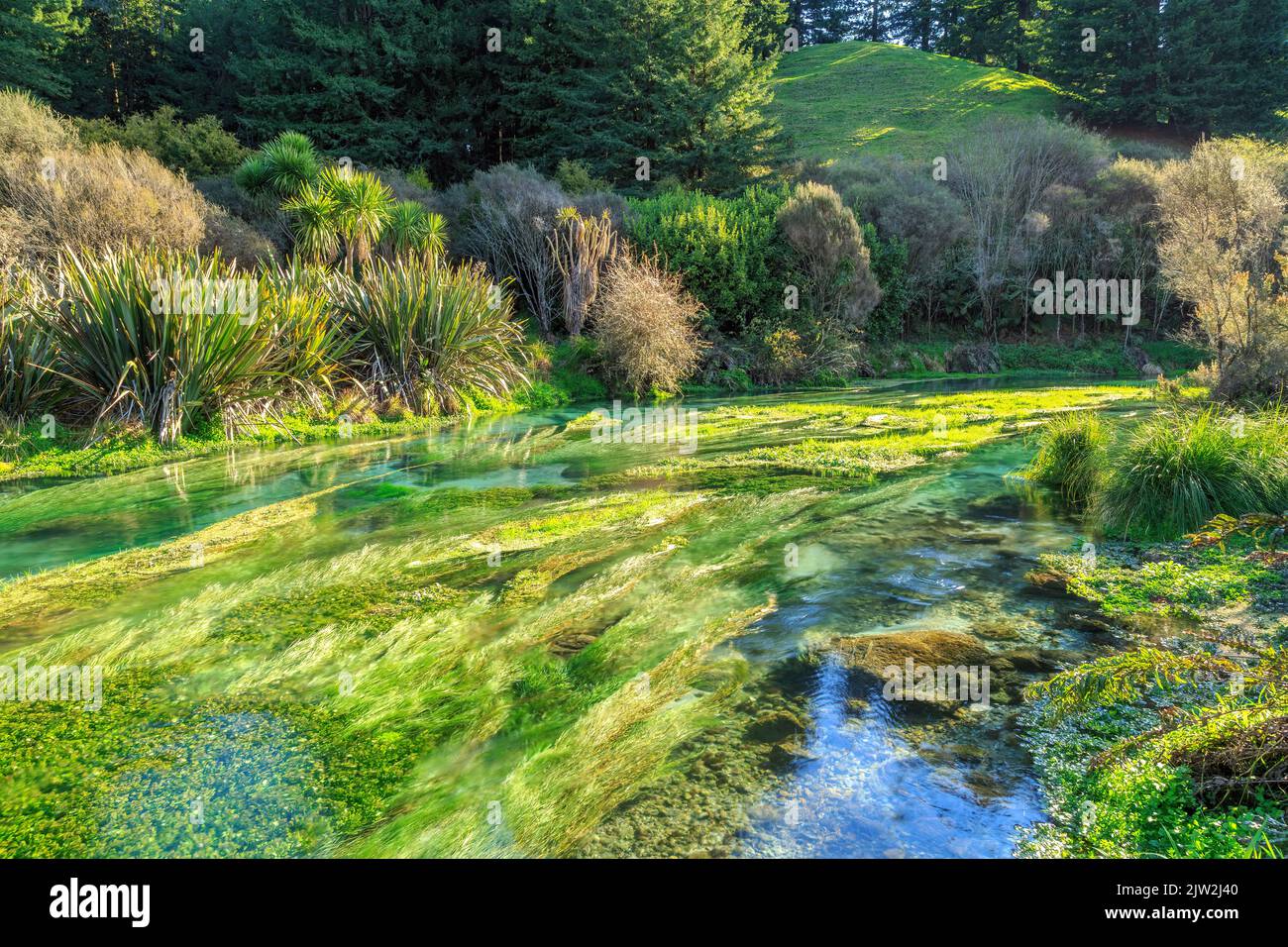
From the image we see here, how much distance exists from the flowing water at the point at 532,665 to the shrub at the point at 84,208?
832 cm

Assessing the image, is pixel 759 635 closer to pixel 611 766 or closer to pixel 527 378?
pixel 611 766

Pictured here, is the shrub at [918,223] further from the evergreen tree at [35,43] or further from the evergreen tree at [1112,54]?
the evergreen tree at [35,43]

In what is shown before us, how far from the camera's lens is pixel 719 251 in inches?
851

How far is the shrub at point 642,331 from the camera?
57.0ft

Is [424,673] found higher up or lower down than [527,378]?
lower down

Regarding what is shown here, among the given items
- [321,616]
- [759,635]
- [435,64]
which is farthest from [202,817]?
[435,64]

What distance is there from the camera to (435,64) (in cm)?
3378

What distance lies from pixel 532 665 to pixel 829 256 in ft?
66.3

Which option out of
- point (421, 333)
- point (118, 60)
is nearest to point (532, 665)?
point (421, 333)

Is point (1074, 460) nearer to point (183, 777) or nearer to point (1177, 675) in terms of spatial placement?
point (1177, 675)

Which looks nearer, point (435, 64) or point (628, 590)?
point (628, 590)

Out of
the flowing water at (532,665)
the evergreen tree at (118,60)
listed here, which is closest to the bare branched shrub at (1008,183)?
the flowing water at (532,665)
